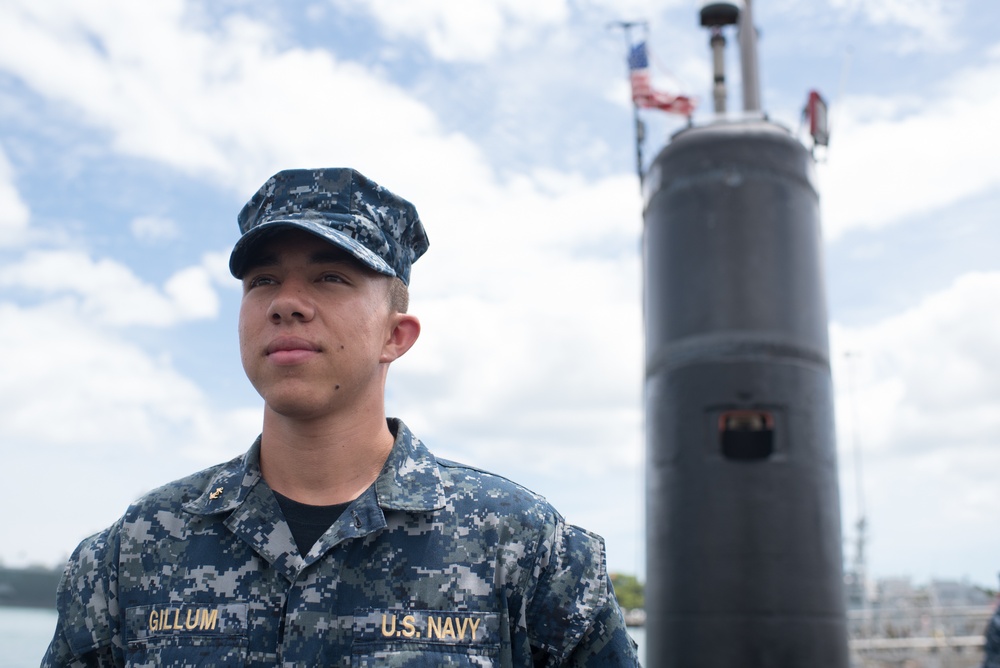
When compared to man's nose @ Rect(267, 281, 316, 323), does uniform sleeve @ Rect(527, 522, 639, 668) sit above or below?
below

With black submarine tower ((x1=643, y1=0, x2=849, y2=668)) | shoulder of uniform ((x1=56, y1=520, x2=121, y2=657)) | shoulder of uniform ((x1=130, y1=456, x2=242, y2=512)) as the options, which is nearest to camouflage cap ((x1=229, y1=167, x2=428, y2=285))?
shoulder of uniform ((x1=130, y1=456, x2=242, y2=512))

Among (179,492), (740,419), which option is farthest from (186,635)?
(740,419)

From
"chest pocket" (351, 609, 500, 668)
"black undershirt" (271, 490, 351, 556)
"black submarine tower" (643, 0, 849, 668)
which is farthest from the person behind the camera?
"black submarine tower" (643, 0, 849, 668)

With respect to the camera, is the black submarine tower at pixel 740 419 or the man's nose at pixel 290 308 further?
the black submarine tower at pixel 740 419

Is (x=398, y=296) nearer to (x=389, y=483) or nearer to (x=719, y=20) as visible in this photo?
(x=389, y=483)

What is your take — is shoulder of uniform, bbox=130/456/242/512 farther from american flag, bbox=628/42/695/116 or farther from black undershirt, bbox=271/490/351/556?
american flag, bbox=628/42/695/116

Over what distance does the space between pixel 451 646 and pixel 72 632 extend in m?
1.03

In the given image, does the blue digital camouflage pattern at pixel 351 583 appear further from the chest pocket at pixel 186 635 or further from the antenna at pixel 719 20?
the antenna at pixel 719 20

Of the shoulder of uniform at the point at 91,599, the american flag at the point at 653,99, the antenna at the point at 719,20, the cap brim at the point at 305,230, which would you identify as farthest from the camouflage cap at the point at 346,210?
the american flag at the point at 653,99

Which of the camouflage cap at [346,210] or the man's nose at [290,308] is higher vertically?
the camouflage cap at [346,210]

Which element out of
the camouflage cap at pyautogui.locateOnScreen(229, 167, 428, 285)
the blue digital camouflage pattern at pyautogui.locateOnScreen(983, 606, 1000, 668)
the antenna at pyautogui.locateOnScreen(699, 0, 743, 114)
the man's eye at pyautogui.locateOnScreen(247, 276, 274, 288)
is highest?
the antenna at pyautogui.locateOnScreen(699, 0, 743, 114)

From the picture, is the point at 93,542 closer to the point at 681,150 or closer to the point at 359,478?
the point at 359,478

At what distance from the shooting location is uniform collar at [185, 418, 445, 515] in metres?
2.42

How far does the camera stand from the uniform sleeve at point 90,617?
7.88 ft
